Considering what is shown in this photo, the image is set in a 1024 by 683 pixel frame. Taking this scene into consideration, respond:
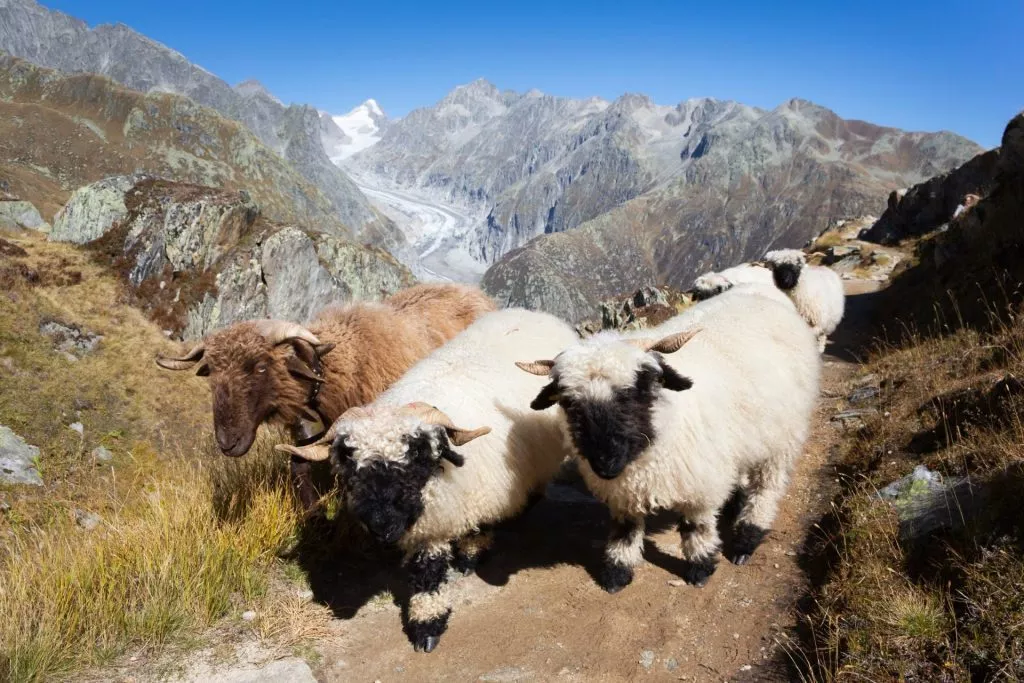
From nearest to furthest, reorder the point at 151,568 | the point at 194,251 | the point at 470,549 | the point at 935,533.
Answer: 1. the point at 935,533
2. the point at 151,568
3. the point at 470,549
4. the point at 194,251

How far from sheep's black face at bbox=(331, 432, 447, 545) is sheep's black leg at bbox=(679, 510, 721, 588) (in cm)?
290

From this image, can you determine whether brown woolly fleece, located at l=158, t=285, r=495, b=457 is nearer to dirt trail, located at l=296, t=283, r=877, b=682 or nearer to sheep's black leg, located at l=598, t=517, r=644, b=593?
dirt trail, located at l=296, t=283, r=877, b=682

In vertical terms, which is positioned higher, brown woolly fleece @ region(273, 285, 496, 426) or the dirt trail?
brown woolly fleece @ region(273, 285, 496, 426)

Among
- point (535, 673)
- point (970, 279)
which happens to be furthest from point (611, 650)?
point (970, 279)

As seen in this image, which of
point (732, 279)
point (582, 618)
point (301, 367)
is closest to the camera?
point (582, 618)

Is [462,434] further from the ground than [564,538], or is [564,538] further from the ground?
[462,434]

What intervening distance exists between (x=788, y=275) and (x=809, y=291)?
0.56 m

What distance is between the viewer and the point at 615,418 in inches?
189

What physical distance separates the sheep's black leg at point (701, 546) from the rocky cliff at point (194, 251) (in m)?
26.8

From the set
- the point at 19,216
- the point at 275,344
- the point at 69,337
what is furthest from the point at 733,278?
the point at 19,216

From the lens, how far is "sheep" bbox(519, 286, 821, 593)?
4.91 meters

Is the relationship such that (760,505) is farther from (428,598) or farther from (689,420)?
Answer: (428,598)

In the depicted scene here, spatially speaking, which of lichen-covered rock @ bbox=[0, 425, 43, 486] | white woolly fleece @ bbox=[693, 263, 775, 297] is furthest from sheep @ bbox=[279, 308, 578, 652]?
lichen-covered rock @ bbox=[0, 425, 43, 486]

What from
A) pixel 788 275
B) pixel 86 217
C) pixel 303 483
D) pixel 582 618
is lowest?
pixel 582 618
